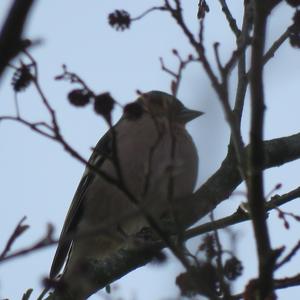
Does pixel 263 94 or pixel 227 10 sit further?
pixel 227 10

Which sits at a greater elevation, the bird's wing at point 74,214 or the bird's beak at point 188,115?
the bird's beak at point 188,115

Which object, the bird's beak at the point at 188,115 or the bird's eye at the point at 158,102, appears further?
the bird's beak at the point at 188,115

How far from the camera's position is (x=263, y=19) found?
210 centimetres

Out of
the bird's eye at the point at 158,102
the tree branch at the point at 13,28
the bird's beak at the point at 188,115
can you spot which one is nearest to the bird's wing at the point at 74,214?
the bird's beak at the point at 188,115

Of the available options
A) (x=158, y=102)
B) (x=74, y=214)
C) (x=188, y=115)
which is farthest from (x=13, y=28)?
(x=188, y=115)

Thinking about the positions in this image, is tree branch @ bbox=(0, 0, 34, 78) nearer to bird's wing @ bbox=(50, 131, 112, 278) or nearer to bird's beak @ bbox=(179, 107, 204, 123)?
bird's wing @ bbox=(50, 131, 112, 278)

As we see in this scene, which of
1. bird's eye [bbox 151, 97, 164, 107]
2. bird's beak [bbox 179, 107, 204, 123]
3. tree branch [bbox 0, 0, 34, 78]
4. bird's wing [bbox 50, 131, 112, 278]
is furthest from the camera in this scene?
bird's beak [bbox 179, 107, 204, 123]

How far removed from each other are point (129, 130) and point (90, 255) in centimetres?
121

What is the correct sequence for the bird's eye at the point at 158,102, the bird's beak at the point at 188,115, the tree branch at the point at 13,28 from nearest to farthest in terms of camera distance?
the tree branch at the point at 13,28 < the bird's eye at the point at 158,102 < the bird's beak at the point at 188,115

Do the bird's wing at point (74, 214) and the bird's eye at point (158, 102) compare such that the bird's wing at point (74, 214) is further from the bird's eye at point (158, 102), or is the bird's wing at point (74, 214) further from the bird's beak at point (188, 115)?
the bird's eye at point (158, 102)

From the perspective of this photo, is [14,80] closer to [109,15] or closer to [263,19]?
[109,15]

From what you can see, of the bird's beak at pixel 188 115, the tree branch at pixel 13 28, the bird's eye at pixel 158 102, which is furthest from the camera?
the bird's beak at pixel 188 115

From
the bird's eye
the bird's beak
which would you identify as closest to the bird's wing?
the bird's beak

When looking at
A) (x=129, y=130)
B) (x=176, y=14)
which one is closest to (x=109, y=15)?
(x=176, y=14)
